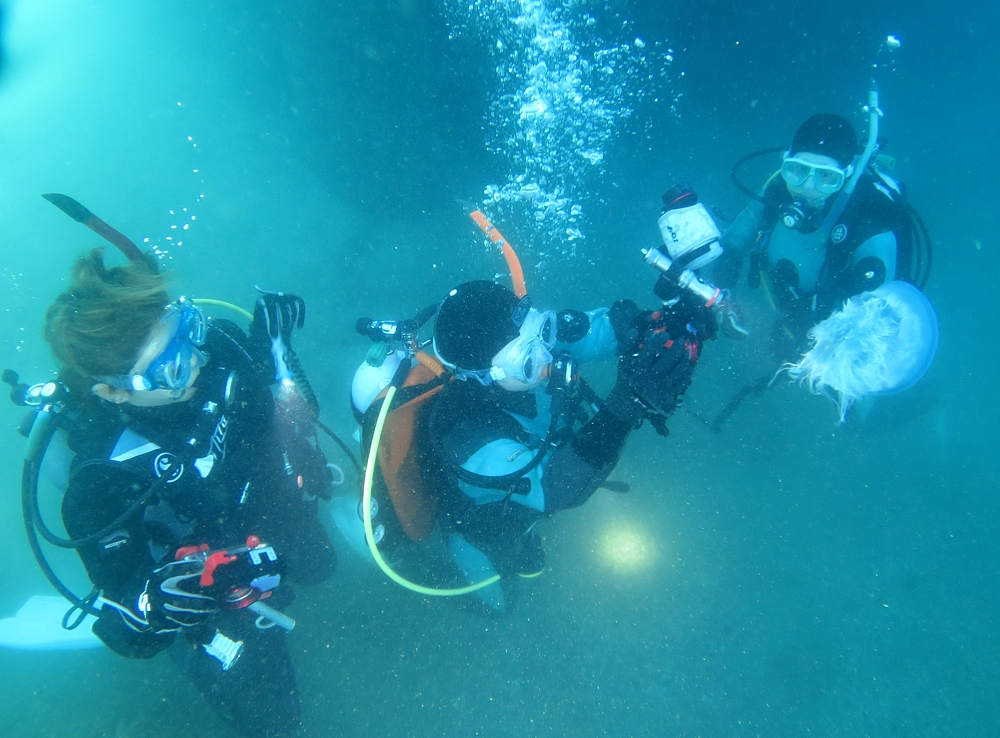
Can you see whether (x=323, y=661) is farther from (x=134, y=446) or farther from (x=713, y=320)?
(x=713, y=320)

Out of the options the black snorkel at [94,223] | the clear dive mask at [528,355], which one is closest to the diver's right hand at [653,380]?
the clear dive mask at [528,355]

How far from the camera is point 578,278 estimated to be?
26.8 ft

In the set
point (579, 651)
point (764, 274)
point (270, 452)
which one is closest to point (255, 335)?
point (270, 452)

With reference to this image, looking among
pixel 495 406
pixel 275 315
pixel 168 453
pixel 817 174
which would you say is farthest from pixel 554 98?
pixel 168 453

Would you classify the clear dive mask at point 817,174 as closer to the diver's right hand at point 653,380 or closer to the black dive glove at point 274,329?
the diver's right hand at point 653,380

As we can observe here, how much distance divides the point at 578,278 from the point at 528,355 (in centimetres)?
613

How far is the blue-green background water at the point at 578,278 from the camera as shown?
4602 millimetres

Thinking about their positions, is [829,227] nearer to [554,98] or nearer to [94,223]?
[554,98]

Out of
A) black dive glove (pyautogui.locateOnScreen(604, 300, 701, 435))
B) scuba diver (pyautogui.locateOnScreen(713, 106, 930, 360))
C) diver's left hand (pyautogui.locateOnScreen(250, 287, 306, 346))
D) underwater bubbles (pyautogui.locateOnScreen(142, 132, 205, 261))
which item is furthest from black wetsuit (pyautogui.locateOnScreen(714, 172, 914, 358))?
underwater bubbles (pyautogui.locateOnScreen(142, 132, 205, 261))

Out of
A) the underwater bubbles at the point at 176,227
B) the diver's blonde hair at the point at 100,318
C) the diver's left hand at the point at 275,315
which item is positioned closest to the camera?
the diver's blonde hair at the point at 100,318

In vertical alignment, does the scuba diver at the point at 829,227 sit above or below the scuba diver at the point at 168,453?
below

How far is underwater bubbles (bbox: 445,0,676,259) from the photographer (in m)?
7.55

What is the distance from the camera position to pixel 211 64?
9.47m

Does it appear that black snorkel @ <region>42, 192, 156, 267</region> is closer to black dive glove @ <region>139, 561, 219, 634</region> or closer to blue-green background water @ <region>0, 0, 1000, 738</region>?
black dive glove @ <region>139, 561, 219, 634</region>
